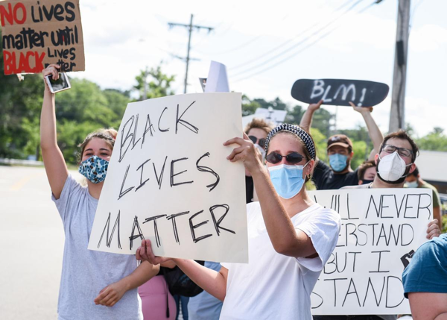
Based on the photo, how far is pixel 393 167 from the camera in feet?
13.0

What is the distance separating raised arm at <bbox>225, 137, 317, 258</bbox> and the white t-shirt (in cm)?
13

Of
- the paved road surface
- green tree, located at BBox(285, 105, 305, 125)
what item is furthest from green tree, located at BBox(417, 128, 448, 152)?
the paved road surface

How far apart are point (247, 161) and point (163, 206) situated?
457mm

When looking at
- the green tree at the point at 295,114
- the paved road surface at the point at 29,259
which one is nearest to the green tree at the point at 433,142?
the green tree at the point at 295,114

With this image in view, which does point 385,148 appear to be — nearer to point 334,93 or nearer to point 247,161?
point 334,93

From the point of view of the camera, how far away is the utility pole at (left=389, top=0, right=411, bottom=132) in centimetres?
1002

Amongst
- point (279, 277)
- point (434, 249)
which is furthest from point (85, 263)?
point (434, 249)

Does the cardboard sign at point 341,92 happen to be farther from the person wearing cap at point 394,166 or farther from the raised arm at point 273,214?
the raised arm at point 273,214

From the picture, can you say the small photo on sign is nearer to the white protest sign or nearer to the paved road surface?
the white protest sign

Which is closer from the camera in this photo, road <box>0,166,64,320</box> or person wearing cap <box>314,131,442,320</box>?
person wearing cap <box>314,131,442,320</box>

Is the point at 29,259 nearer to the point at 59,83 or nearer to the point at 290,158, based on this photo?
the point at 59,83

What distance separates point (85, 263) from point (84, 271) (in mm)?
42

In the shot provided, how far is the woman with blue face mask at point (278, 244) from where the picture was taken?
227cm

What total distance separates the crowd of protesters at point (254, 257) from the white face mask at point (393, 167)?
124cm
